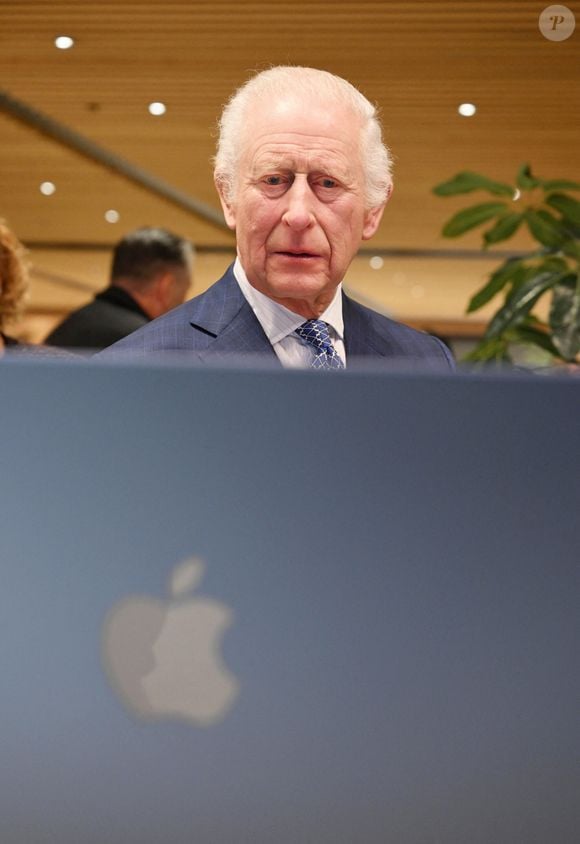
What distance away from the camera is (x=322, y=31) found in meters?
4.77

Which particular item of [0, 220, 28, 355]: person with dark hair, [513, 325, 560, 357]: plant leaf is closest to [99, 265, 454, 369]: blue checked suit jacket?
[513, 325, 560, 357]: plant leaf

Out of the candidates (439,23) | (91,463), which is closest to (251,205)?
(91,463)

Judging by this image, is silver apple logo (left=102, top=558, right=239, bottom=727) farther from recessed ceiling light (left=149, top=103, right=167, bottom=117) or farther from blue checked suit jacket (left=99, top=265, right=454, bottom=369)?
recessed ceiling light (left=149, top=103, right=167, bottom=117)

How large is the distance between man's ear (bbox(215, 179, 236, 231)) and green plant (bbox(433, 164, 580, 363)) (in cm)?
137

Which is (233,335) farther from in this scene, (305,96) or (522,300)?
(522,300)

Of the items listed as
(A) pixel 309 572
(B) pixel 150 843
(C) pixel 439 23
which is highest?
(C) pixel 439 23

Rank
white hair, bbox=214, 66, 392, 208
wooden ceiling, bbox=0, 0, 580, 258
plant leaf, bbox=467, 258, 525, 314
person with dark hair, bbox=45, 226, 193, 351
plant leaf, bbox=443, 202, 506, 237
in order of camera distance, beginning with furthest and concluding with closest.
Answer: wooden ceiling, bbox=0, 0, 580, 258
person with dark hair, bbox=45, 226, 193, 351
plant leaf, bbox=443, 202, 506, 237
plant leaf, bbox=467, 258, 525, 314
white hair, bbox=214, 66, 392, 208

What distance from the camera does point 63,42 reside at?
5.00 m

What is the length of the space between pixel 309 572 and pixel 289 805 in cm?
9

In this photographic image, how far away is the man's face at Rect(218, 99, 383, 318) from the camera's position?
1.07 meters

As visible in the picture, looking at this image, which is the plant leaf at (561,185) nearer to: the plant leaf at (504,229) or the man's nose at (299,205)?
the plant leaf at (504,229)

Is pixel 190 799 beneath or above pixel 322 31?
beneath

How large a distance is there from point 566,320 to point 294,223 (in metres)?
1.45

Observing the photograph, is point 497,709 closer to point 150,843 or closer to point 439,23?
point 150,843
